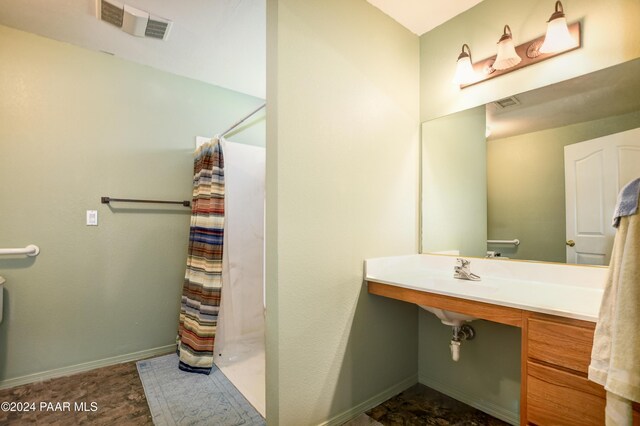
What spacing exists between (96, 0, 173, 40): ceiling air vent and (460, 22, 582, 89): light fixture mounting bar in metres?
1.95

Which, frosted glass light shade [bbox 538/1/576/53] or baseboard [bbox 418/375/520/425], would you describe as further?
baseboard [bbox 418/375/520/425]

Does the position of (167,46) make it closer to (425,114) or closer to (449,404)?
(425,114)

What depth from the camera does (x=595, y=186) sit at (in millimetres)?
1357

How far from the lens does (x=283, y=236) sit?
1.36 metres

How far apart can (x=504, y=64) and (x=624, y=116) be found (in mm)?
595

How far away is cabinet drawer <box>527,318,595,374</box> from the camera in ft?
3.12

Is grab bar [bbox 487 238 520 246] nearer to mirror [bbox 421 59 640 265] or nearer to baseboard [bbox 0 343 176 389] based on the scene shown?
mirror [bbox 421 59 640 265]

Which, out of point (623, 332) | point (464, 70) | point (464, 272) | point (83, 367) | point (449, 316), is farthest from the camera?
point (83, 367)

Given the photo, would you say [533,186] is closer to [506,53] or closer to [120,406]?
[506,53]

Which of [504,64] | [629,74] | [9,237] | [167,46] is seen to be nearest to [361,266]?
[504,64]

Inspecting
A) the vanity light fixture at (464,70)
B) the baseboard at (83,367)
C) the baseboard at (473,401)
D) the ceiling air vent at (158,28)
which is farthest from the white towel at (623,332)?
the baseboard at (83,367)

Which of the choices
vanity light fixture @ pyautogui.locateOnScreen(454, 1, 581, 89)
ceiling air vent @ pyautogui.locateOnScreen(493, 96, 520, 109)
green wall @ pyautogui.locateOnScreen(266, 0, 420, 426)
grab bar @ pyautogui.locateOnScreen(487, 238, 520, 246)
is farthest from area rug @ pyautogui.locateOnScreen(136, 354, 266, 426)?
vanity light fixture @ pyautogui.locateOnScreen(454, 1, 581, 89)

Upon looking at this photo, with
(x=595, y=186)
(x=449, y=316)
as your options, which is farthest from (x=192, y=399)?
(x=595, y=186)

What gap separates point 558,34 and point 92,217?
3.05 metres
